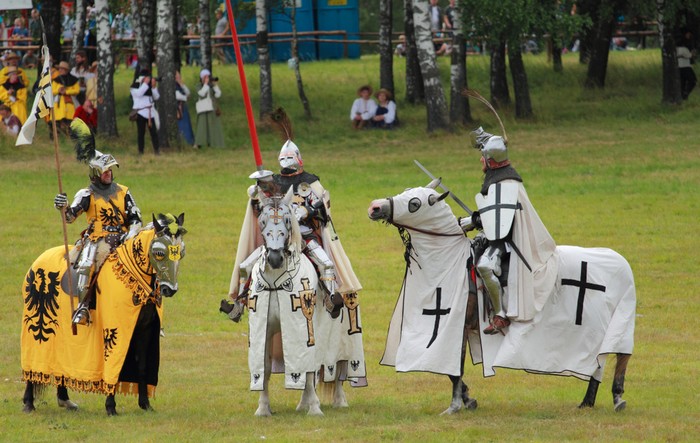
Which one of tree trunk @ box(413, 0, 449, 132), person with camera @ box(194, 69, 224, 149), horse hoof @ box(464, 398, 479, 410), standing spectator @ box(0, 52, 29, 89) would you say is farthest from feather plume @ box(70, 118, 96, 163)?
standing spectator @ box(0, 52, 29, 89)

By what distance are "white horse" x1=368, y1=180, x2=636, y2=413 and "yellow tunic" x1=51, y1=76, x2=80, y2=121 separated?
18.8 meters

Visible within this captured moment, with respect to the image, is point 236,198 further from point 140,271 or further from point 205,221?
point 140,271

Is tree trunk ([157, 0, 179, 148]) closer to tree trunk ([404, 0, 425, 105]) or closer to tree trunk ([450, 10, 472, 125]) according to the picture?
tree trunk ([450, 10, 472, 125])

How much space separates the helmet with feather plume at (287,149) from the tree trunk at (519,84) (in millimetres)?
18218

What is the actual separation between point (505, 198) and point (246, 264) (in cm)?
208

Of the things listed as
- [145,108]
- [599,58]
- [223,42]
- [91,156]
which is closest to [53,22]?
[145,108]

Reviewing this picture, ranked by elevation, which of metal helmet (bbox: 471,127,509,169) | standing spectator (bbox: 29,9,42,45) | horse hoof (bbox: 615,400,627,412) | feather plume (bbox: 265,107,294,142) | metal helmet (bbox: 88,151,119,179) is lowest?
horse hoof (bbox: 615,400,627,412)

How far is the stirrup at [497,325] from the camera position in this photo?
34.1ft

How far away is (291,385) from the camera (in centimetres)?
1038

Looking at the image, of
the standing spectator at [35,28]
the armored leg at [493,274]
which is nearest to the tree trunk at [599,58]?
the standing spectator at [35,28]

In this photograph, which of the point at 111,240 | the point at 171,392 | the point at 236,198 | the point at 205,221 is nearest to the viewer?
the point at 111,240

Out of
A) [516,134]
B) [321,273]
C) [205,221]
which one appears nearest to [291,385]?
[321,273]

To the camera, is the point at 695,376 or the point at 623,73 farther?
the point at 623,73

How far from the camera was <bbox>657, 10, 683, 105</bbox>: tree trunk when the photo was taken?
1188 inches
